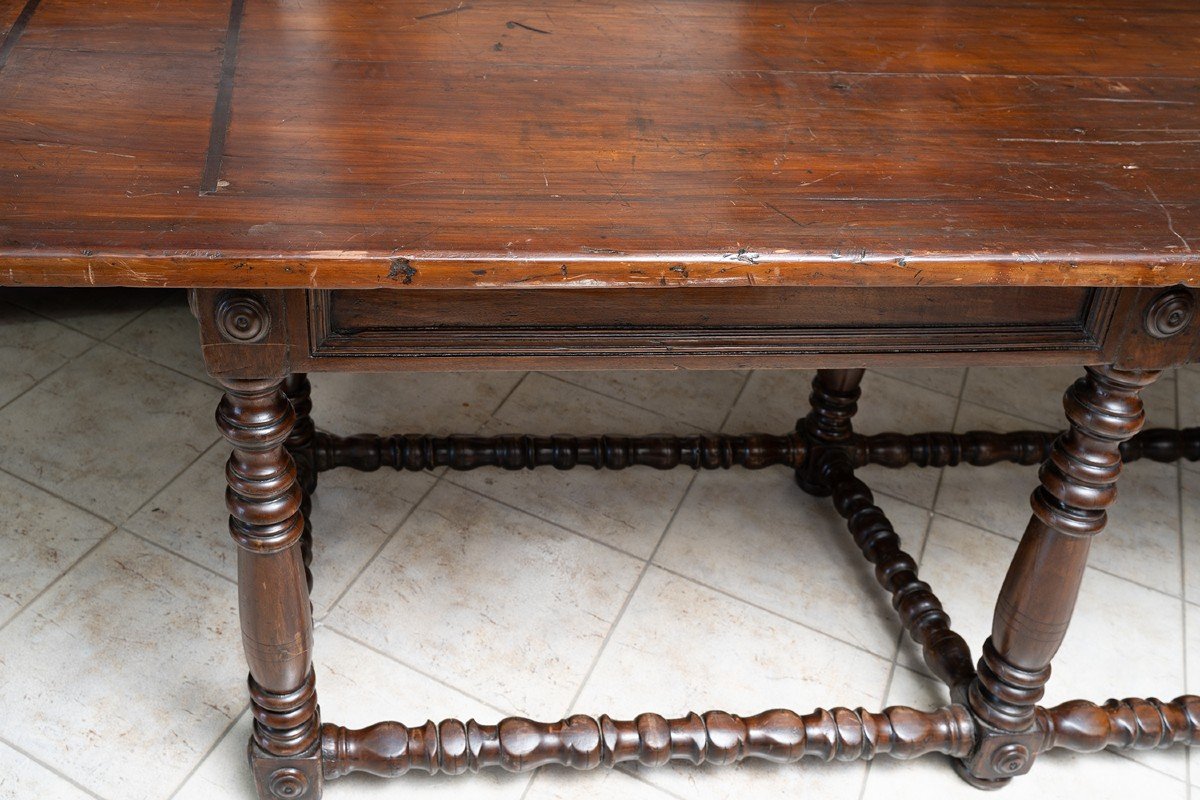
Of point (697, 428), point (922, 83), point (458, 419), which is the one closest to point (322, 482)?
point (458, 419)

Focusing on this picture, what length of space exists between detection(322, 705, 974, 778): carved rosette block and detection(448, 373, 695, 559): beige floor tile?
0.49 meters

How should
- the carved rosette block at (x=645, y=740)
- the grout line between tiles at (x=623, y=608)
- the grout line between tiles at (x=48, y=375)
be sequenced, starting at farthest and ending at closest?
the grout line between tiles at (x=48, y=375) < the grout line between tiles at (x=623, y=608) < the carved rosette block at (x=645, y=740)

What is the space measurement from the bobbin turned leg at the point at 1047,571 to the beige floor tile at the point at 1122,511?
1.83 feet

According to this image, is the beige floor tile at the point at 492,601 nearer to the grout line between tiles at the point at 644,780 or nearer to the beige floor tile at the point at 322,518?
the beige floor tile at the point at 322,518

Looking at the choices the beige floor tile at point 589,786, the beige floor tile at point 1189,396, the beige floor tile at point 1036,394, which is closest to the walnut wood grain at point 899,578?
the beige floor tile at point 589,786

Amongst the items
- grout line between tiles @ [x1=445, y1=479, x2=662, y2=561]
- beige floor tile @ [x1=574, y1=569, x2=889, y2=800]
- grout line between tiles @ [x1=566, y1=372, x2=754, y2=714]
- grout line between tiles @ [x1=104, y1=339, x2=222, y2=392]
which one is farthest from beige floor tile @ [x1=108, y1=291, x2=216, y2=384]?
beige floor tile @ [x1=574, y1=569, x2=889, y2=800]

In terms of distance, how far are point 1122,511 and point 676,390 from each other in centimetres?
92

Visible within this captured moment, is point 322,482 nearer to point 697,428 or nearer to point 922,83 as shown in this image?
point 697,428

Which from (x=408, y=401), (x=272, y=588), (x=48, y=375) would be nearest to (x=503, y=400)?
(x=408, y=401)

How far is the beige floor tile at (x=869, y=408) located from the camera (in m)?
2.37

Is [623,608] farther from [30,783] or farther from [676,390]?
[30,783]

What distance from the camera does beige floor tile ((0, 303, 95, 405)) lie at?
2.35m

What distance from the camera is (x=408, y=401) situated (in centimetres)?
238

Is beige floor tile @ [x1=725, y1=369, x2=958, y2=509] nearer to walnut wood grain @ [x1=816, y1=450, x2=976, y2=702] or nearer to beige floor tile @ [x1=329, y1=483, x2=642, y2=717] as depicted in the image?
walnut wood grain @ [x1=816, y1=450, x2=976, y2=702]
